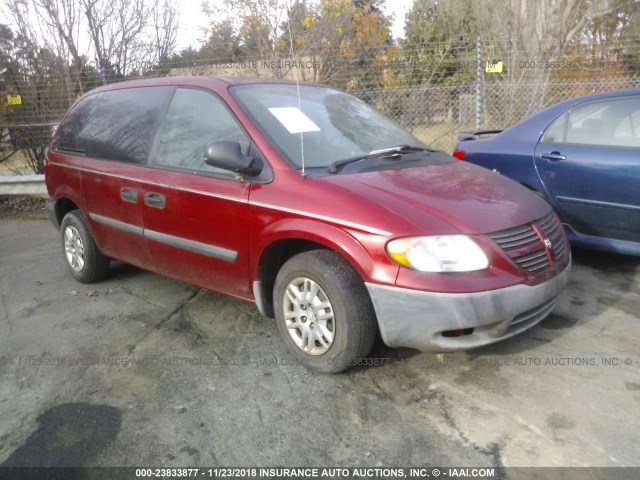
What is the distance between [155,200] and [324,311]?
1558mm

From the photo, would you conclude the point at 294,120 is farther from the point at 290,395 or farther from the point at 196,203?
the point at 290,395

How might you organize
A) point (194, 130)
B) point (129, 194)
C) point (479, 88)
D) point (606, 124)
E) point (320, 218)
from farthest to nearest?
point (479, 88)
point (606, 124)
point (129, 194)
point (194, 130)
point (320, 218)

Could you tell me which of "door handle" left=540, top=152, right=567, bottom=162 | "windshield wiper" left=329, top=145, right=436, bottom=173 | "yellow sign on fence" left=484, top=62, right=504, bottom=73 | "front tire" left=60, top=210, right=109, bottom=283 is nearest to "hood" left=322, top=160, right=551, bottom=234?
"windshield wiper" left=329, top=145, right=436, bottom=173

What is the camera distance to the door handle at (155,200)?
361cm

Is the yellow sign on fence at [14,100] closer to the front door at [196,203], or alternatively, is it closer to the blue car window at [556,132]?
the front door at [196,203]

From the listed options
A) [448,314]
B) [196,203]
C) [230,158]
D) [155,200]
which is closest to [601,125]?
[448,314]

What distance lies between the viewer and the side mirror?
2.98m

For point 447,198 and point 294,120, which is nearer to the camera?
point 447,198

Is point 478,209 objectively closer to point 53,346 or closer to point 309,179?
point 309,179

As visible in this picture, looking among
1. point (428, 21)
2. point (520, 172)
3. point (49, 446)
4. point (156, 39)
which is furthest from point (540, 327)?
point (428, 21)

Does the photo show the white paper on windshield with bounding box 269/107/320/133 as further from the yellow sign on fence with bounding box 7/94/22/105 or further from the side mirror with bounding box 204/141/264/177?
the yellow sign on fence with bounding box 7/94/22/105

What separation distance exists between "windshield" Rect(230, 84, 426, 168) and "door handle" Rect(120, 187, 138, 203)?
1071 mm

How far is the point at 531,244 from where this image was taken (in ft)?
9.30

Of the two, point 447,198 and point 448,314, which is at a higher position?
point 447,198
